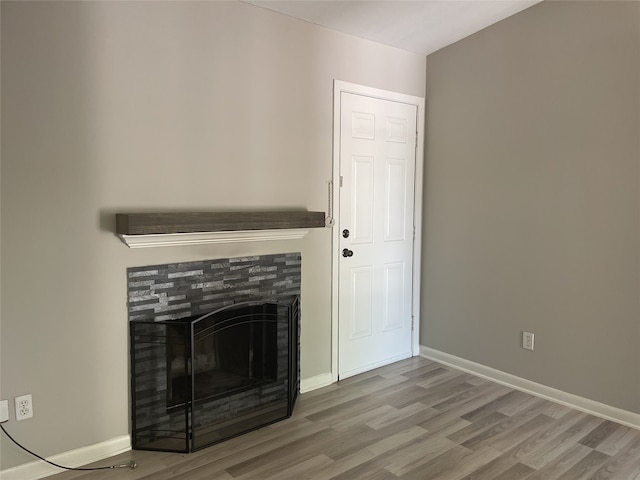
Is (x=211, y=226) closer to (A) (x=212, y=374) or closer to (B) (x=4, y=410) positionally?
(A) (x=212, y=374)

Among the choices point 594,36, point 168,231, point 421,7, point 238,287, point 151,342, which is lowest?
point 151,342

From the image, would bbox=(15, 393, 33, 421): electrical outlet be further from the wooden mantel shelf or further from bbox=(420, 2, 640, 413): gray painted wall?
bbox=(420, 2, 640, 413): gray painted wall

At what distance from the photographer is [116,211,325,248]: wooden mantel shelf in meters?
2.36

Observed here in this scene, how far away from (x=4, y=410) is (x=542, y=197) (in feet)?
10.8

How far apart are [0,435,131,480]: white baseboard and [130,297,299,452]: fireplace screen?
0.09 meters

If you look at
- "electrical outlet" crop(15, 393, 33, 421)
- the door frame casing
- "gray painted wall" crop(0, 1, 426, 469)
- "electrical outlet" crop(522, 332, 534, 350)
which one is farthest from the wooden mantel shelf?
"electrical outlet" crop(522, 332, 534, 350)

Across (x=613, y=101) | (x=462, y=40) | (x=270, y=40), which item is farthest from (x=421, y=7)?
(x=613, y=101)

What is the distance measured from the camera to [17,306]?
7.26ft

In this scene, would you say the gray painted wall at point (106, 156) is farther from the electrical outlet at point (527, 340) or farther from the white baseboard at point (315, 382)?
the electrical outlet at point (527, 340)

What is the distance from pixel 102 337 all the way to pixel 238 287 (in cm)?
80

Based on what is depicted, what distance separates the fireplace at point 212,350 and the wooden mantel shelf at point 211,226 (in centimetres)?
16

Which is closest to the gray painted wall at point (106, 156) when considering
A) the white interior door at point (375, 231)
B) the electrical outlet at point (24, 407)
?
the electrical outlet at point (24, 407)

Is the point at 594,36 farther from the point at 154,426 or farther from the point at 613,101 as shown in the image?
the point at 154,426

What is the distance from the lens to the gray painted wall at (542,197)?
286cm
